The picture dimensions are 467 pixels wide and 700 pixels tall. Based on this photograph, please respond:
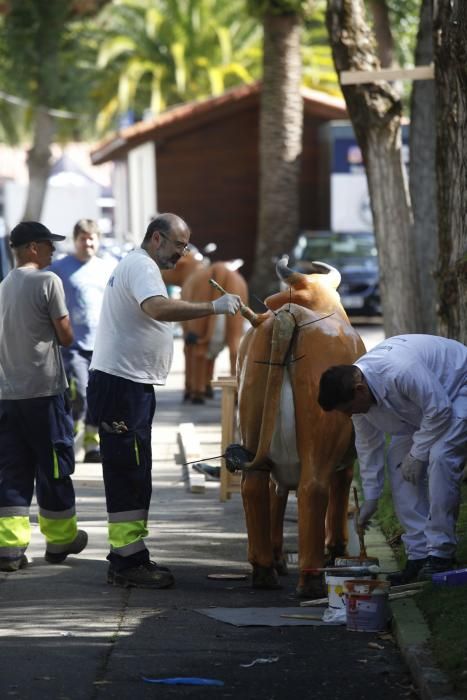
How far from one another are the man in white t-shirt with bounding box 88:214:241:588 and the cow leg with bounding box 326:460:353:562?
1.02m

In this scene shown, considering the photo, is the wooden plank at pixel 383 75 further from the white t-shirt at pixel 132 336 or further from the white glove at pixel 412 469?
the white glove at pixel 412 469

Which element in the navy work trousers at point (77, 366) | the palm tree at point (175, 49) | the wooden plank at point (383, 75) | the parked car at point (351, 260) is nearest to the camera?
the wooden plank at point (383, 75)

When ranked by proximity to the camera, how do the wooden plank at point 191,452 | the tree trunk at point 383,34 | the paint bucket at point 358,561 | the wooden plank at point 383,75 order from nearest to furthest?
the paint bucket at point 358,561 → the wooden plank at point 191,452 → the wooden plank at point 383,75 → the tree trunk at point 383,34

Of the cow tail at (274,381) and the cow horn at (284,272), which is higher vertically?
the cow horn at (284,272)

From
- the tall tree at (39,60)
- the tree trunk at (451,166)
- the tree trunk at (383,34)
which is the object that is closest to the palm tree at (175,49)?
the tall tree at (39,60)

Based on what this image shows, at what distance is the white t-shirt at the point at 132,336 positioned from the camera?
327 inches

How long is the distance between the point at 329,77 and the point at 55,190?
9.79 metres

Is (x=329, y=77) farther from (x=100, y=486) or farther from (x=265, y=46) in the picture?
(x=100, y=486)

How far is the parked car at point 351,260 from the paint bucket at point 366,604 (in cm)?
2192

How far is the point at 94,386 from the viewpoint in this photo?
331 inches

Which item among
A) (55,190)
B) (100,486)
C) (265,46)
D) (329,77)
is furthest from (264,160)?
(100,486)

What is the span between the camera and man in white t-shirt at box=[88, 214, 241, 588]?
8.31 metres

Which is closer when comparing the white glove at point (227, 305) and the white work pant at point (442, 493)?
the white work pant at point (442, 493)

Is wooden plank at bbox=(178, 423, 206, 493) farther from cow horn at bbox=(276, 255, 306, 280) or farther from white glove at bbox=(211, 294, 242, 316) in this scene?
white glove at bbox=(211, 294, 242, 316)
